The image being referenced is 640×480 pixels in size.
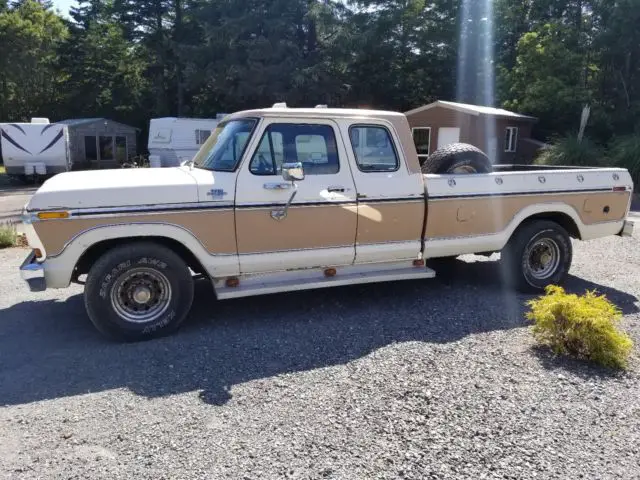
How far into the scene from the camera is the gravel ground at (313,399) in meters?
3.04

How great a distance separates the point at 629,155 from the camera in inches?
765

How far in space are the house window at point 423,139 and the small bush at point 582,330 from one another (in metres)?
20.5

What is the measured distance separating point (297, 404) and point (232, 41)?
1058 inches

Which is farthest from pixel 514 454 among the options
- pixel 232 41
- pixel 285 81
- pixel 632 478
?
pixel 232 41

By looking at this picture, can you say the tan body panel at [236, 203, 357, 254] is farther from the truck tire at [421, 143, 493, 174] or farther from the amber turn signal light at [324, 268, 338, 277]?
the truck tire at [421, 143, 493, 174]

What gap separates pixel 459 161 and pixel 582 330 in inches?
94.1

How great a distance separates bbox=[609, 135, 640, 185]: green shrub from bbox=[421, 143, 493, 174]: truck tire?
51.3ft

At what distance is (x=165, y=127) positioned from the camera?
22.5 meters

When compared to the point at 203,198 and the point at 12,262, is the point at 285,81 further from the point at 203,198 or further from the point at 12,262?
the point at 203,198

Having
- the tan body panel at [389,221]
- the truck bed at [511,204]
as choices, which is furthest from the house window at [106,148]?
the truck bed at [511,204]

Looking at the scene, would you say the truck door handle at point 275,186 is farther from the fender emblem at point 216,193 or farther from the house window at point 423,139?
the house window at point 423,139

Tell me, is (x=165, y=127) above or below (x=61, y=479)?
above

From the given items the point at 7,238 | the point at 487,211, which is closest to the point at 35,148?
the point at 7,238

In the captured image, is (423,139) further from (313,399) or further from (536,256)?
(313,399)
